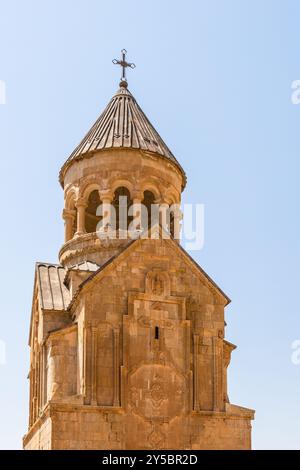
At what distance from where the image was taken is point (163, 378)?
67.9ft

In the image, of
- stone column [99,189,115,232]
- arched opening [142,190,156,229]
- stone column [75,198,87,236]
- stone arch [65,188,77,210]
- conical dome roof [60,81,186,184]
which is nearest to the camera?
stone column [99,189,115,232]

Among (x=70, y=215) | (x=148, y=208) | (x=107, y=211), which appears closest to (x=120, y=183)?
(x=107, y=211)

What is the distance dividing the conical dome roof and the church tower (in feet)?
7.46

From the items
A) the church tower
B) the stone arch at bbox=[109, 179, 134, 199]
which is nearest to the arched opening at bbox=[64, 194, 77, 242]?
the church tower

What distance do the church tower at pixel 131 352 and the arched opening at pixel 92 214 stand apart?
1577 millimetres

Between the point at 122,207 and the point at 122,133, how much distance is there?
92.1 inches

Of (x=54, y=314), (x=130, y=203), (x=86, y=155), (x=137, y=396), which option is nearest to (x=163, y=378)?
(x=137, y=396)

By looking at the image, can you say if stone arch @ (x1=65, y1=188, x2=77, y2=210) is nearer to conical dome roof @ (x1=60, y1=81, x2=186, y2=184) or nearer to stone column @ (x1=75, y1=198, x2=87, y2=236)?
stone column @ (x1=75, y1=198, x2=87, y2=236)

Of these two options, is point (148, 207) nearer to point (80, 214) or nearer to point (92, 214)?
point (92, 214)

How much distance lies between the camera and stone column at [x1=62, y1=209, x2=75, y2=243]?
82.9 ft

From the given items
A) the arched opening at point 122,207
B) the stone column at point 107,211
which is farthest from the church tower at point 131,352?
the arched opening at point 122,207
